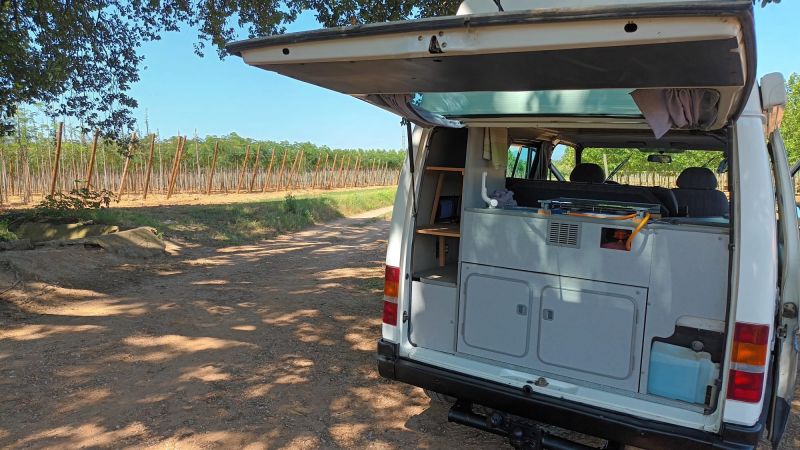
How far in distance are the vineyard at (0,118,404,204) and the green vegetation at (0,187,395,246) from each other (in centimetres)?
141

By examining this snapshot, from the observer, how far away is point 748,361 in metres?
2.44

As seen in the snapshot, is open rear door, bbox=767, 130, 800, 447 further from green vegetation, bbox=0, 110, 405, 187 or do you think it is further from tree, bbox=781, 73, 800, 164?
tree, bbox=781, 73, 800, 164

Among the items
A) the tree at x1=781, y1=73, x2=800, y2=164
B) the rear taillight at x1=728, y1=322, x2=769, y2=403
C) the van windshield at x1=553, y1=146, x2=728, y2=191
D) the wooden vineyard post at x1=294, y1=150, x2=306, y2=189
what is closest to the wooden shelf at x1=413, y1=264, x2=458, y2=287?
the rear taillight at x1=728, y1=322, x2=769, y2=403

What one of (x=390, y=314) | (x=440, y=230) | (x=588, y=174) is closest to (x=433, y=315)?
(x=390, y=314)

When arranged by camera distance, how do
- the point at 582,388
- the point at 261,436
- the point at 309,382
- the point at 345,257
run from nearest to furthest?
the point at 582,388
the point at 261,436
the point at 309,382
the point at 345,257

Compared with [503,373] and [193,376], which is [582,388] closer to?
[503,373]

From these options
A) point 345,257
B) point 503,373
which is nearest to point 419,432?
point 503,373

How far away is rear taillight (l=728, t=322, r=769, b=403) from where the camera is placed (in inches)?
94.8

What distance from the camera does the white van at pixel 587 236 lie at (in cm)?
206

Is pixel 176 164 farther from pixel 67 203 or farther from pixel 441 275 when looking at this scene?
pixel 441 275

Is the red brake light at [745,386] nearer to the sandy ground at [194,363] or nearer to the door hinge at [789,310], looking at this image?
the door hinge at [789,310]

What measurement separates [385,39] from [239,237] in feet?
35.3

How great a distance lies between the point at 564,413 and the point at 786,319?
122cm

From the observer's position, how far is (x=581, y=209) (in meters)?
3.26
